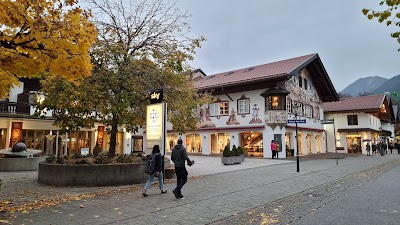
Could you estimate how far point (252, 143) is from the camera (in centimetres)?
3042

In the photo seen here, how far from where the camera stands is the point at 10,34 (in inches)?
255

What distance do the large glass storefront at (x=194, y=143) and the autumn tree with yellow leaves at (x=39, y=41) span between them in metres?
27.5

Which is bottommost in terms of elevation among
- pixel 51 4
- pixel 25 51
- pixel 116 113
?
pixel 116 113

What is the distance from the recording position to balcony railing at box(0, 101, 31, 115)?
73.1 feet

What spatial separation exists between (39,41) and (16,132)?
19970 mm

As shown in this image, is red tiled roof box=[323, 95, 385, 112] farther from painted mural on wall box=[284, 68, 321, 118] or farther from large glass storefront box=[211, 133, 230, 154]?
large glass storefront box=[211, 133, 230, 154]

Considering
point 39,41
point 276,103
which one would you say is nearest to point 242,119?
point 276,103

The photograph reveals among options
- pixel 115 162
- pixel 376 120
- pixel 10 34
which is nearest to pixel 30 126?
pixel 115 162

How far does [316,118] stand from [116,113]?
30.6 meters

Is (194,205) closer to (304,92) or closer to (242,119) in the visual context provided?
(242,119)

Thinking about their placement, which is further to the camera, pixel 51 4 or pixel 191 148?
pixel 191 148

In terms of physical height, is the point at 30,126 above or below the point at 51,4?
below

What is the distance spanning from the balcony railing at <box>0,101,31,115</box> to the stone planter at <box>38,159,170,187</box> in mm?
13925

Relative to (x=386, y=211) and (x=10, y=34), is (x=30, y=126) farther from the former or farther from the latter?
(x=386, y=211)
